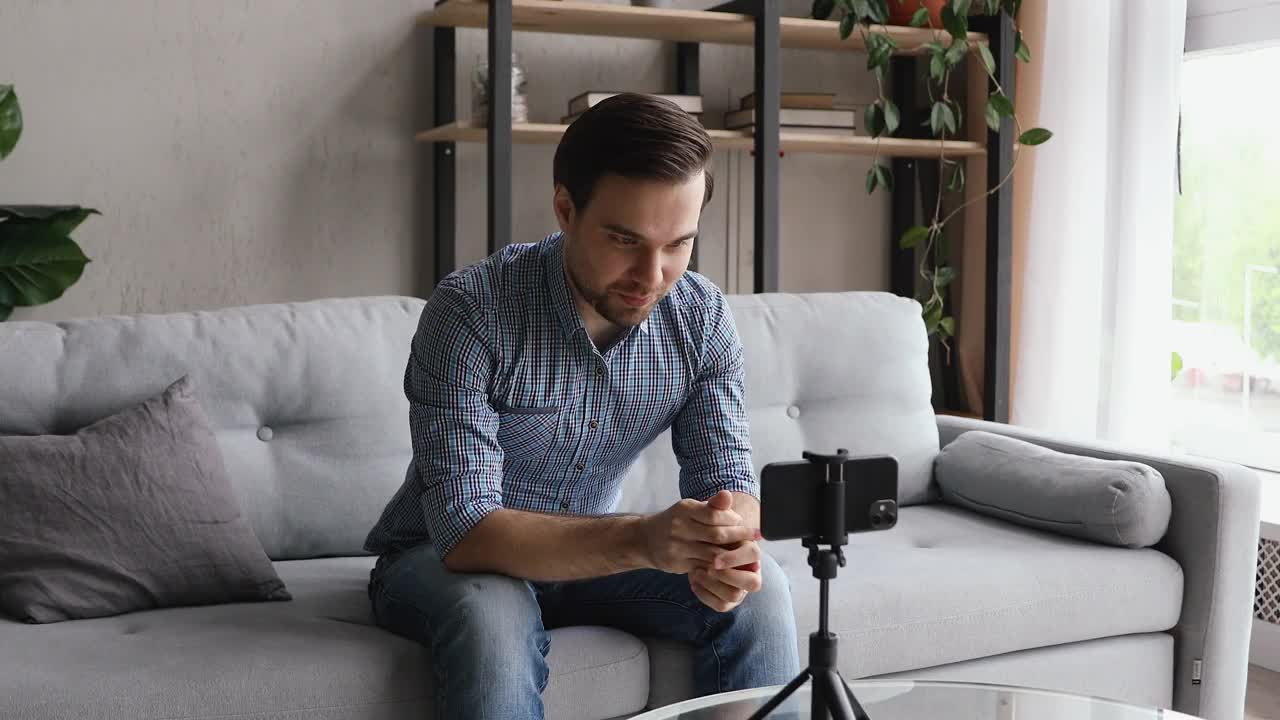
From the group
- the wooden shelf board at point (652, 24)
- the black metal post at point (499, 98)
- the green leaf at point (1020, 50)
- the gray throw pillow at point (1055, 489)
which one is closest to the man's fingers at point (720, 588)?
the gray throw pillow at point (1055, 489)

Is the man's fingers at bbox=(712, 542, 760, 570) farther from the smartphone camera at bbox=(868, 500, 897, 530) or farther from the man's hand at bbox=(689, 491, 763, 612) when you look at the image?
the smartphone camera at bbox=(868, 500, 897, 530)

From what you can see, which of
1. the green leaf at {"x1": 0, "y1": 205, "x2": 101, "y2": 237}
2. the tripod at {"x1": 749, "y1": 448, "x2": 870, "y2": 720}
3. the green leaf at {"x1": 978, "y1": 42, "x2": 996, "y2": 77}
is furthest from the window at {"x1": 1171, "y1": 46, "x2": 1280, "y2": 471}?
the green leaf at {"x1": 0, "y1": 205, "x2": 101, "y2": 237}

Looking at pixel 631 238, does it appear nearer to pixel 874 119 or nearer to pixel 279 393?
pixel 279 393

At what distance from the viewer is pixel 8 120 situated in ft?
7.94

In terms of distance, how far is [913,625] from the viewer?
181 centimetres

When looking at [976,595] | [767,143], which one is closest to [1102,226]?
[767,143]

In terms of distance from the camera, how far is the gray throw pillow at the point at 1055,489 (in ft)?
6.57

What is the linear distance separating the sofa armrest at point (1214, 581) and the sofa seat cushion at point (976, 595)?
37mm

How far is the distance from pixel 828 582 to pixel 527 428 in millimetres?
637

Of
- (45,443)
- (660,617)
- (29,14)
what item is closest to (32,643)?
(45,443)

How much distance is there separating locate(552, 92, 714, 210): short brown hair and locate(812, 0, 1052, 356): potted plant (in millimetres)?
1563

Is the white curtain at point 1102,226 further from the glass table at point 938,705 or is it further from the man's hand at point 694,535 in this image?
the man's hand at point 694,535

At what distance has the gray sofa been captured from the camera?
4.97 ft

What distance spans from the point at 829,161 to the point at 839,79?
0.22m
